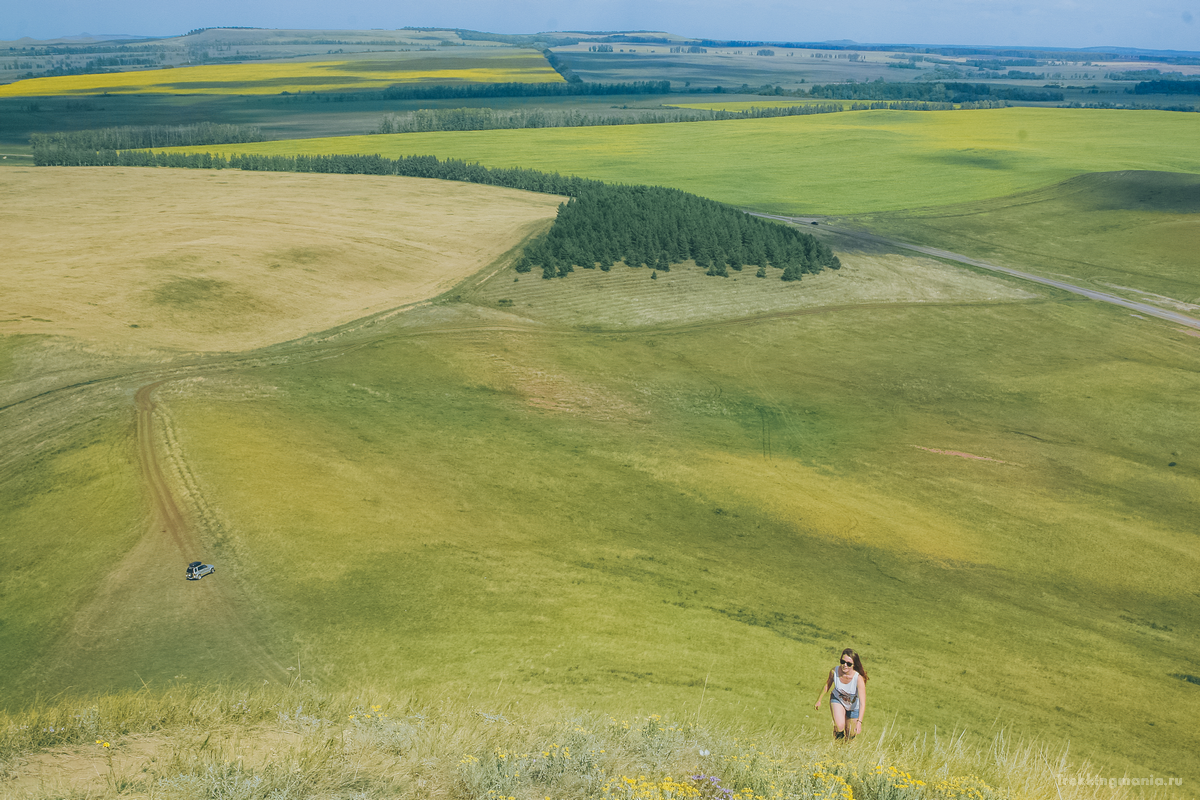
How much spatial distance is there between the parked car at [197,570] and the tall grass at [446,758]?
595 centimetres

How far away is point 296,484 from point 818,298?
132 feet

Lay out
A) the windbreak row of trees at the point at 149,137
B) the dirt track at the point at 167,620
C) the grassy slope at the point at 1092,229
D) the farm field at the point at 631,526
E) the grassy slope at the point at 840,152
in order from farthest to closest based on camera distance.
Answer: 1. the windbreak row of trees at the point at 149,137
2. the grassy slope at the point at 840,152
3. the grassy slope at the point at 1092,229
4. the farm field at the point at 631,526
5. the dirt track at the point at 167,620

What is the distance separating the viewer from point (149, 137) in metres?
120

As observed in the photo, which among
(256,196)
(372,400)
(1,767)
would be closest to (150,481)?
(372,400)

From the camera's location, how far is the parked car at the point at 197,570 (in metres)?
21.0

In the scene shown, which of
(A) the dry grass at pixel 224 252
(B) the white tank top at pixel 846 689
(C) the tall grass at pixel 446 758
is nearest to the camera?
(C) the tall grass at pixel 446 758

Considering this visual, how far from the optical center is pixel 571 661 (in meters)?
19.0

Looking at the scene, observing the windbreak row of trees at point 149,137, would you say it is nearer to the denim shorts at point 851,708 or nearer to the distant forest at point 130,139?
the distant forest at point 130,139

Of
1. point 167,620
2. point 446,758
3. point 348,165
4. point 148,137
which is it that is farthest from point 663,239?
point 148,137

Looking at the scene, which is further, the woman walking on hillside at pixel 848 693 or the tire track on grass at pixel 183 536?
the tire track on grass at pixel 183 536

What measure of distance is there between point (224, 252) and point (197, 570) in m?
34.5

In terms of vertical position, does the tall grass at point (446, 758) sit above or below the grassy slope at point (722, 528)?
above

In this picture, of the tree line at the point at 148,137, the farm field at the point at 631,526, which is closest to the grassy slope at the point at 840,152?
the tree line at the point at 148,137

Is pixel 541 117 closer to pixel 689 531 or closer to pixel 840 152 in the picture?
pixel 840 152
